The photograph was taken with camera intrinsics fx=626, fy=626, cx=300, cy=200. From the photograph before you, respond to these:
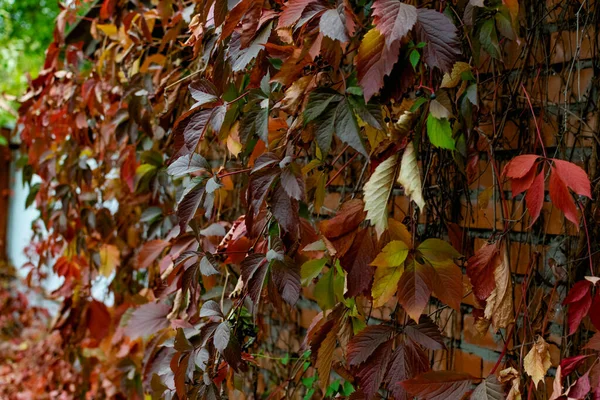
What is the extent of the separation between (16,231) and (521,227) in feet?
27.6

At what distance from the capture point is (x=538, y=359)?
103cm

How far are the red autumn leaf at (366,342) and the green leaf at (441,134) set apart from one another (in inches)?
13.1

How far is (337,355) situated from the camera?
5.20 ft

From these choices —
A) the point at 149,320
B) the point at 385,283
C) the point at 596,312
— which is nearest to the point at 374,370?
the point at 385,283

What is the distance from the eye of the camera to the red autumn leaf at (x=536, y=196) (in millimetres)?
947

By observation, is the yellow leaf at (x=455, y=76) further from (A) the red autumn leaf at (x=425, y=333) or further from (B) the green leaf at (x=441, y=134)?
(A) the red autumn leaf at (x=425, y=333)

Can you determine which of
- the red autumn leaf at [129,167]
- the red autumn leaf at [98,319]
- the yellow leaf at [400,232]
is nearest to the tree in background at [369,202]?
the yellow leaf at [400,232]

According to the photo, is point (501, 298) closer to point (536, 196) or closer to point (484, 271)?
point (484, 271)

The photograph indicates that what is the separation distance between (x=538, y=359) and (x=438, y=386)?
0.17m

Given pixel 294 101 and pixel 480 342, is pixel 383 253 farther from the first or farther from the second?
pixel 480 342

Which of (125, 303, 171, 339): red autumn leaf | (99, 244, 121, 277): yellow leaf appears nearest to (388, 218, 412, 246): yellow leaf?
(125, 303, 171, 339): red autumn leaf

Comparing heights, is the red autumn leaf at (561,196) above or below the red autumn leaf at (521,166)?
below

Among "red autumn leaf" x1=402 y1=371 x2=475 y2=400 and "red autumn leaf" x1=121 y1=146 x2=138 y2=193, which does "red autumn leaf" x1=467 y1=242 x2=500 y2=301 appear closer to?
"red autumn leaf" x1=402 y1=371 x2=475 y2=400

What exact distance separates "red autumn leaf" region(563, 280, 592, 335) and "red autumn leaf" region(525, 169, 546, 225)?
150 mm
